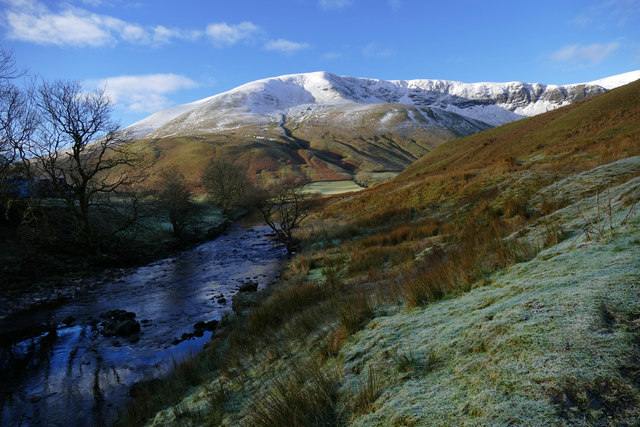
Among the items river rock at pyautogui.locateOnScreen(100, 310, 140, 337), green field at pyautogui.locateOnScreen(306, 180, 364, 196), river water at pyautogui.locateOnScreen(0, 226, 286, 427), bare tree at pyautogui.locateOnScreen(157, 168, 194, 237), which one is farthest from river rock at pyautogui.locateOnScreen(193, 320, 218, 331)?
green field at pyautogui.locateOnScreen(306, 180, 364, 196)

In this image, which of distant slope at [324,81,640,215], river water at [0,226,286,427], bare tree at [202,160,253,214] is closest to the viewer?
river water at [0,226,286,427]

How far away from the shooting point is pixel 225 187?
158ft

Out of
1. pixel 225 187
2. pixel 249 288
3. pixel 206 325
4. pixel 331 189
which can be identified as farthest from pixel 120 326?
pixel 331 189

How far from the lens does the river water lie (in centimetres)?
639

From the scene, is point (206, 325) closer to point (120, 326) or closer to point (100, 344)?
point (120, 326)

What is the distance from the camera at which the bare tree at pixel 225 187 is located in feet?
155

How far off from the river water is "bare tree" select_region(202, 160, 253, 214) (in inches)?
1172

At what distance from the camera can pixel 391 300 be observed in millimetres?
4816

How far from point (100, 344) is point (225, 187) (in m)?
40.8

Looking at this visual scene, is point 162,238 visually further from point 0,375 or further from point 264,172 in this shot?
point 264,172

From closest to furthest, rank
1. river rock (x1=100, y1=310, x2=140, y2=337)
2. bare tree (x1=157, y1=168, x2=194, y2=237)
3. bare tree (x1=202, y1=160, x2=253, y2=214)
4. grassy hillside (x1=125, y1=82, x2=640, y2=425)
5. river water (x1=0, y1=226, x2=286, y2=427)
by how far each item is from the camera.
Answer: grassy hillside (x1=125, y1=82, x2=640, y2=425) < river water (x1=0, y1=226, x2=286, y2=427) < river rock (x1=100, y1=310, x2=140, y2=337) < bare tree (x1=157, y1=168, x2=194, y2=237) < bare tree (x1=202, y1=160, x2=253, y2=214)

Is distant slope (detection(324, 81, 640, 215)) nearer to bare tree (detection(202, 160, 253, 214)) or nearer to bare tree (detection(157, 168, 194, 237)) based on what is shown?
bare tree (detection(157, 168, 194, 237))

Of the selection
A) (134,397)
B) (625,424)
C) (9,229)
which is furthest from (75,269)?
(625,424)

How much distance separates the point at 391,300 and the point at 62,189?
22367 millimetres
